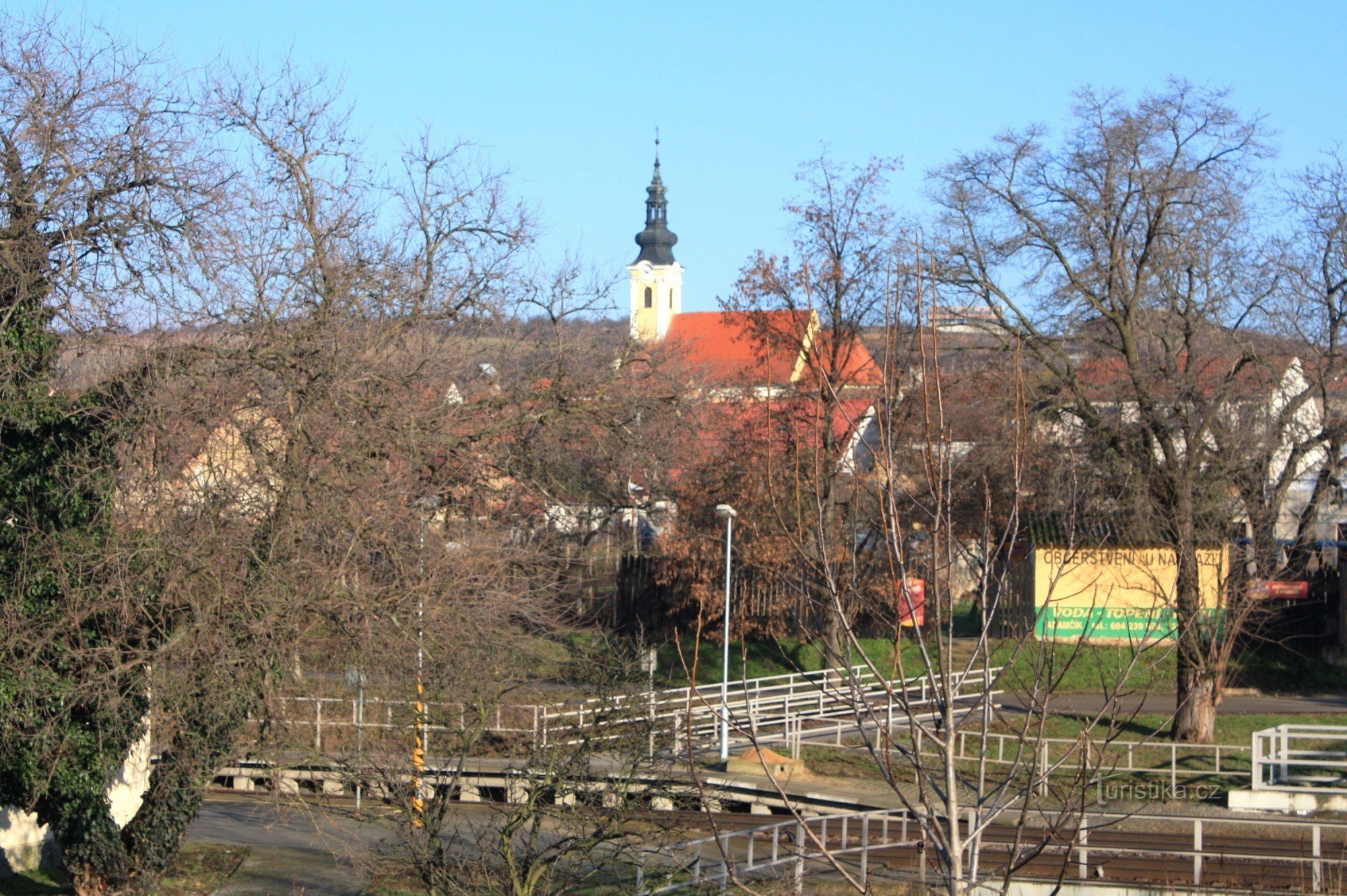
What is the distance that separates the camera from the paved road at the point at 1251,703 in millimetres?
28078

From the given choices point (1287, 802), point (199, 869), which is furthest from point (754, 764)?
point (199, 869)

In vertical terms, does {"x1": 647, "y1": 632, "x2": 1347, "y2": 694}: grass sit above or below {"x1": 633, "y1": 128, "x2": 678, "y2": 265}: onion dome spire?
below

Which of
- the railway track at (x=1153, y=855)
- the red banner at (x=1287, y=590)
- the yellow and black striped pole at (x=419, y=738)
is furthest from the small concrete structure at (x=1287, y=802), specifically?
the yellow and black striped pole at (x=419, y=738)

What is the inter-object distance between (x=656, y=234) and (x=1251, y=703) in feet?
297

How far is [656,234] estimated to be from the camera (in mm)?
115312

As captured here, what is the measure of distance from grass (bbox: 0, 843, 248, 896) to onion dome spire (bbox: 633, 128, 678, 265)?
318 feet

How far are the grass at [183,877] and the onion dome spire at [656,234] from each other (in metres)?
96.9

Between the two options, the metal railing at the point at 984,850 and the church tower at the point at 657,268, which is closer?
the metal railing at the point at 984,850

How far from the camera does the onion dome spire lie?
11400cm

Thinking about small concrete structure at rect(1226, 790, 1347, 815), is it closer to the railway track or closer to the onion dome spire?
the railway track

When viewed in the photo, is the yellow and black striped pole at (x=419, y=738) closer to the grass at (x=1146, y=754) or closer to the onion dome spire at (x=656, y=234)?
the grass at (x=1146, y=754)

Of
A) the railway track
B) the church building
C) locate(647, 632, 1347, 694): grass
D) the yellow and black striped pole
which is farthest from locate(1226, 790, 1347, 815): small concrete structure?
the yellow and black striped pole

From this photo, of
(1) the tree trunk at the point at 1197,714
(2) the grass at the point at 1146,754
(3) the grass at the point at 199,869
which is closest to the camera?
(3) the grass at the point at 199,869

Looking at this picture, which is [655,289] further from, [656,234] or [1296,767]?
[1296,767]
